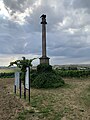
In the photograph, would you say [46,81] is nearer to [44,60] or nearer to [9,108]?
[44,60]

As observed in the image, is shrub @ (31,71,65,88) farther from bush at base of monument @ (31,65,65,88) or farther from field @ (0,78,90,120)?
field @ (0,78,90,120)

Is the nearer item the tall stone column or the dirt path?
the dirt path

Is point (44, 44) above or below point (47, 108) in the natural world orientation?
above

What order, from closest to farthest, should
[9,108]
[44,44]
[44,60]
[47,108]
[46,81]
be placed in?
1. [47,108]
2. [9,108]
3. [46,81]
4. [44,44]
5. [44,60]

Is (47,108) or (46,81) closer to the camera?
(47,108)

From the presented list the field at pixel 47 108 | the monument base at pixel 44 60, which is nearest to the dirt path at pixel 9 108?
the field at pixel 47 108

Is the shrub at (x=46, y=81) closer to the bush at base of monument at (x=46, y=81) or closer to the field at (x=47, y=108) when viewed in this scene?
the bush at base of monument at (x=46, y=81)

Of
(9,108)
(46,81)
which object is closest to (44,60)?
(46,81)

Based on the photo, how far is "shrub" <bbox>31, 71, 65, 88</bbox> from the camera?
17391mm

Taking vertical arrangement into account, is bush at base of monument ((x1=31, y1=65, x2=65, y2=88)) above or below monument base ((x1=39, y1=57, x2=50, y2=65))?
below

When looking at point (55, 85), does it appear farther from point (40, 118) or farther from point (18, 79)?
point (40, 118)

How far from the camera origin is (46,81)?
17.7 meters

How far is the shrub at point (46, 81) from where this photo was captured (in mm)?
17391

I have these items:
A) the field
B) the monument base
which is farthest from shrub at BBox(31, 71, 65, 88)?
the field
